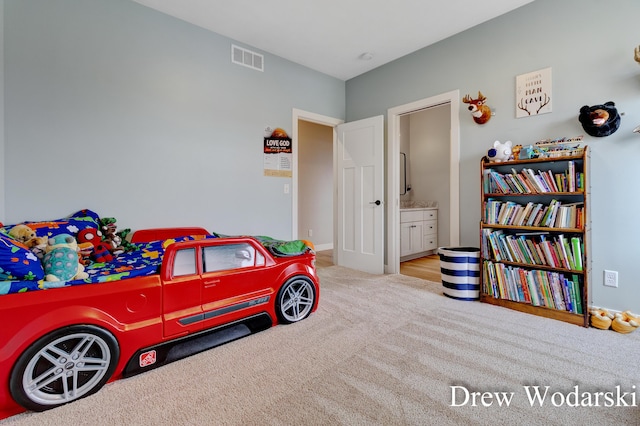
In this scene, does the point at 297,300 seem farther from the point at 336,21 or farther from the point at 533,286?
the point at 336,21

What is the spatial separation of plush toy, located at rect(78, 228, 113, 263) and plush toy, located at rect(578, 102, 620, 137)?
145 inches

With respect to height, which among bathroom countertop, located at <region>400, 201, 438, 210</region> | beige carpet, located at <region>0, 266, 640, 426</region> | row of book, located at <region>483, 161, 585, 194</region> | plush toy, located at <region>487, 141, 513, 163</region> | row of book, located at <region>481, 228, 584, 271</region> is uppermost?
plush toy, located at <region>487, 141, 513, 163</region>

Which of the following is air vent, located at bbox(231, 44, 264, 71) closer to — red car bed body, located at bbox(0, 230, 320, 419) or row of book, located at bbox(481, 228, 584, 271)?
red car bed body, located at bbox(0, 230, 320, 419)

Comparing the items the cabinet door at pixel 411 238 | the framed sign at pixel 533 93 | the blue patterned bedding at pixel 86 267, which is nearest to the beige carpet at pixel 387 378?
the blue patterned bedding at pixel 86 267

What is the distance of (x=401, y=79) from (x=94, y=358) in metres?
3.86

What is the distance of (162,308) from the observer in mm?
1620

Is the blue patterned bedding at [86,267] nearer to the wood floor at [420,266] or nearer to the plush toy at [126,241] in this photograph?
the plush toy at [126,241]

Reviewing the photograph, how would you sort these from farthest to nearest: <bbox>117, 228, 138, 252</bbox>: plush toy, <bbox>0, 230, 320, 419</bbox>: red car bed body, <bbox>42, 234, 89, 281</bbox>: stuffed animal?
<bbox>117, 228, 138, 252</bbox>: plush toy < <bbox>42, 234, 89, 281</bbox>: stuffed animal < <bbox>0, 230, 320, 419</bbox>: red car bed body

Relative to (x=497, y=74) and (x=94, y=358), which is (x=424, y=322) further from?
(x=497, y=74)

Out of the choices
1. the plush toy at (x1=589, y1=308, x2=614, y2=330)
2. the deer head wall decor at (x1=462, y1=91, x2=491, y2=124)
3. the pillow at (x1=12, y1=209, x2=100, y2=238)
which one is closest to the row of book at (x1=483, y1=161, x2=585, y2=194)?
the deer head wall decor at (x1=462, y1=91, x2=491, y2=124)

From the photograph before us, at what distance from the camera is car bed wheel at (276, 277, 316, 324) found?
7.14ft

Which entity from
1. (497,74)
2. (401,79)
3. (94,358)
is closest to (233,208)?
(94,358)

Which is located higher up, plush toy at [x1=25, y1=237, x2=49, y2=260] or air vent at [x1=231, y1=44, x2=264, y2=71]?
air vent at [x1=231, y1=44, x2=264, y2=71]

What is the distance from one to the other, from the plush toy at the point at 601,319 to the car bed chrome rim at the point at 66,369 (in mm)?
3114
